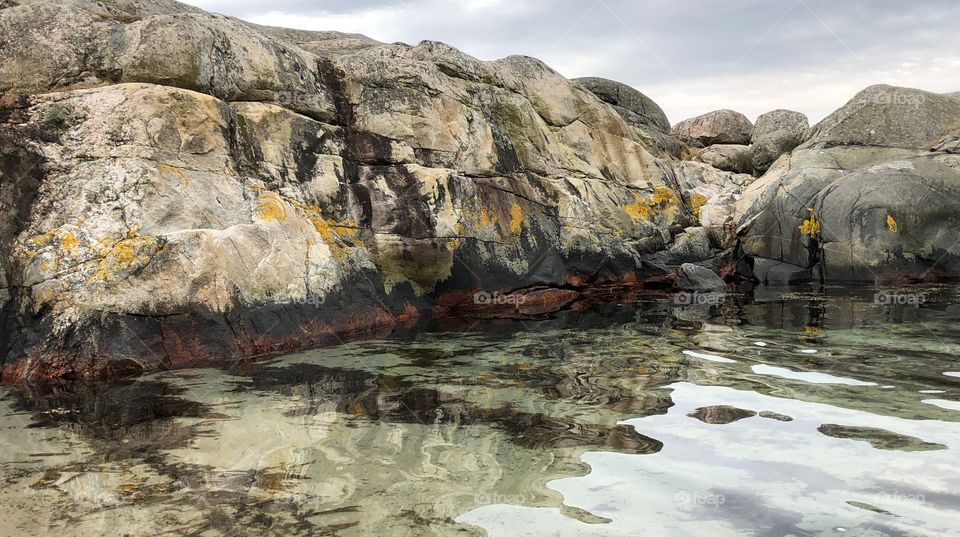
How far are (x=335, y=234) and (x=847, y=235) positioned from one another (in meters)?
10.4

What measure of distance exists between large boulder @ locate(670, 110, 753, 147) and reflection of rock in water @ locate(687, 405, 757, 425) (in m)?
22.7

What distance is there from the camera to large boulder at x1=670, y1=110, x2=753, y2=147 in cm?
2609

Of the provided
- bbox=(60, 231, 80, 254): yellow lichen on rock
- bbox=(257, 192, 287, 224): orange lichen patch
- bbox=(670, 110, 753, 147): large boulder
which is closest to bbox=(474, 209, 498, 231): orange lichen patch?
bbox=(257, 192, 287, 224): orange lichen patch

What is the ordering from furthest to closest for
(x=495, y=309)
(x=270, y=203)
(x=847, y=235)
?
(x=847, y=235), (x=495, y=309), (x=270, y=203)

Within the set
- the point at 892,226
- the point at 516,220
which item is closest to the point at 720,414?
the point at 516,220

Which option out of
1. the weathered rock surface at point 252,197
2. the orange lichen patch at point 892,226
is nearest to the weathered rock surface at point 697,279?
the weathered rock surface at point 252,197

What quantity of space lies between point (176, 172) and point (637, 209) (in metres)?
8.79

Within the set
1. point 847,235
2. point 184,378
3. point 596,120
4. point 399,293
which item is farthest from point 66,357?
point 847,235

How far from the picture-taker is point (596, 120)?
46.9 feet

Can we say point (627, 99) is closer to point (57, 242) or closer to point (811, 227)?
point (811, 227)

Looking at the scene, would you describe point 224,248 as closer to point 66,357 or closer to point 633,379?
point 66,357

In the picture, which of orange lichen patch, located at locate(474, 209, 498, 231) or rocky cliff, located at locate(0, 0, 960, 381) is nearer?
rocky cliff, located at locate(0, 0, 960, 381)

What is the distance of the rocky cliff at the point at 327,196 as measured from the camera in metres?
6.53

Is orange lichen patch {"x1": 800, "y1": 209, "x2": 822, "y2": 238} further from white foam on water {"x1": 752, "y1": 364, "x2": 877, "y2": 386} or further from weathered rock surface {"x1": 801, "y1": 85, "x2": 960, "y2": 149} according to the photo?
white foam on water {"x1": 752, "y1": 364, "x2": 877, "y2": 386}
